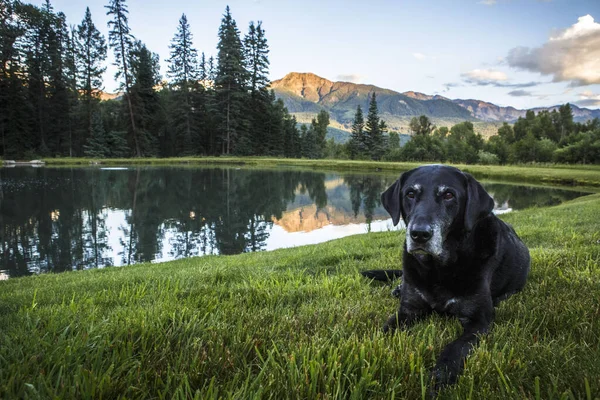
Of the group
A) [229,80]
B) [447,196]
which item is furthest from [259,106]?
[447,196]

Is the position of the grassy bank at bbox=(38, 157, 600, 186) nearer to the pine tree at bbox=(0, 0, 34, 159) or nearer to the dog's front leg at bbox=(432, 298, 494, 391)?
the pine tree at bbox=(0, 0, 34, 159)

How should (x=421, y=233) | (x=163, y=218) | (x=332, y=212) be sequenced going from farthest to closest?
(x=332, y=212) → (x=163, y=218) → (x=421, y=233)

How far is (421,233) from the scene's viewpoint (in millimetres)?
2270

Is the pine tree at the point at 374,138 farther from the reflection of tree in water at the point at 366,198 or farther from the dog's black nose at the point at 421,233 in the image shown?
the dog's black nose at the point at 421,233

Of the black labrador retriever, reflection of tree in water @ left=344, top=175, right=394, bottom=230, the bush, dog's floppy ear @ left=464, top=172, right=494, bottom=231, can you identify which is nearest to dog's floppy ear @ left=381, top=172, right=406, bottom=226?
the black labrador retriever

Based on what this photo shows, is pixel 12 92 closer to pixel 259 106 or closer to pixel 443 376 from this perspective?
pixel 259 106

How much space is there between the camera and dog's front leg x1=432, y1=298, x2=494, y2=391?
5.50 ft

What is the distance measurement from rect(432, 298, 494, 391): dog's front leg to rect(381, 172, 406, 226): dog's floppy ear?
84 cm

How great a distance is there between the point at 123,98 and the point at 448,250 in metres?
61.2

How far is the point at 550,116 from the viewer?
321 feet

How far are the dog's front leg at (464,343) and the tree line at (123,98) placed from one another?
58.5 metres

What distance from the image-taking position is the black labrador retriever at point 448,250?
235 cm

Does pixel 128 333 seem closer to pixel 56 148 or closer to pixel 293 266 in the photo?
pixel 293 266

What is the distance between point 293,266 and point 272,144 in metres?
62.5
